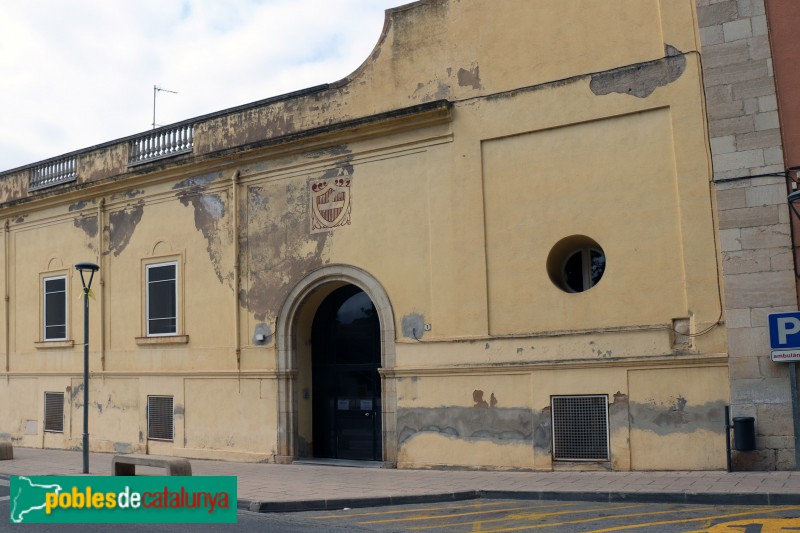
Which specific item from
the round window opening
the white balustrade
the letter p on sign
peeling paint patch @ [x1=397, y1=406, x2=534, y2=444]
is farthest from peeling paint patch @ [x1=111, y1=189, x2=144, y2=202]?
the letter p on sign

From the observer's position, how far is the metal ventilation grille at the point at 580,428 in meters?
14.7

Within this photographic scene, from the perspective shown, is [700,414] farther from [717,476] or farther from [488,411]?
[488,411]

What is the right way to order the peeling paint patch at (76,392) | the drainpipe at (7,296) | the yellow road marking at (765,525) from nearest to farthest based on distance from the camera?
the yellow road marking at (765,525)
the peeling paint patch at (76,392)
the drainpipe at (7,296)

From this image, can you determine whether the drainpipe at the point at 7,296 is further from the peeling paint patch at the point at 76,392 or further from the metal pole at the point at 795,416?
the metal pole at the point at 795,416

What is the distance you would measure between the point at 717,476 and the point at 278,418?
8.77 metres

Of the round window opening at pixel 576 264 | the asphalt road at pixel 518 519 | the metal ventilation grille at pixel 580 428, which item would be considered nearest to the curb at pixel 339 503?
the asphalt road at pixel 518 519

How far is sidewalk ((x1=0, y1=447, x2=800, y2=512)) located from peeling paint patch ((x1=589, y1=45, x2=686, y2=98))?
6.15 meters

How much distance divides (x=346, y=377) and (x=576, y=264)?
5542 mm

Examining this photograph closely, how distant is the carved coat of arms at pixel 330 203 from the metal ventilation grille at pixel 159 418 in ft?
18.7

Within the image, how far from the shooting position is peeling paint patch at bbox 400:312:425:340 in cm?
1658

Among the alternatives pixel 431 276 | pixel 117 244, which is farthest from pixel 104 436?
pixel 431 276

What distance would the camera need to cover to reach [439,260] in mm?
16453

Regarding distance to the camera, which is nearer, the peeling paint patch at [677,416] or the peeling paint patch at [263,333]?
the peeling paint patch at [677,416]

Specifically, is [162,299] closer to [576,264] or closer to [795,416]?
[576,264]
